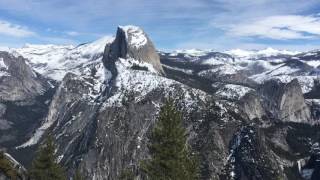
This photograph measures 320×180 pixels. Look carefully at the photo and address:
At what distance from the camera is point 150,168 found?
73.9m

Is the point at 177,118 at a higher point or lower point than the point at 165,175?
higher

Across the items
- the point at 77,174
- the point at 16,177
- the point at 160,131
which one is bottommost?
the point at 77,174

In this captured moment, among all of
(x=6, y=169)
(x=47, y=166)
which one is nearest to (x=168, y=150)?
(x=6, y=169)

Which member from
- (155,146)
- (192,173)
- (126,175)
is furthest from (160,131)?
(126,175)

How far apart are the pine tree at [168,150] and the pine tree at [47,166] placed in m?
16.4

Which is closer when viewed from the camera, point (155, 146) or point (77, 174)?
point (155, 146)

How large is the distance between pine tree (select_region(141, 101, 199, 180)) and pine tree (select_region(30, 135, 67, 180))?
16.4m

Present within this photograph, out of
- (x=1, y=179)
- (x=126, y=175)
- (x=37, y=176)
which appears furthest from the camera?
(x=126, y=175)

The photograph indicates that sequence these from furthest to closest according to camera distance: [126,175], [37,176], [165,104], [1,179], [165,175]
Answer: [126,175], [37,176], [165,104], [165,175], [1,179]

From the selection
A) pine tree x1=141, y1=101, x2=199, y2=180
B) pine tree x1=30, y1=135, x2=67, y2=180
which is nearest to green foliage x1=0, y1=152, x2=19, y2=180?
pine tree x1=30, y1=135, x2=67, y2=180

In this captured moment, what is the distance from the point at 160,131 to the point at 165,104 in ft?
16.8

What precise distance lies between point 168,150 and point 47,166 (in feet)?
70.7

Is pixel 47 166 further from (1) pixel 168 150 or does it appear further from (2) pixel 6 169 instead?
(1) pixel 168 150

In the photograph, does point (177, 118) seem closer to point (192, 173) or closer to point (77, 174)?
point (192, 173)
